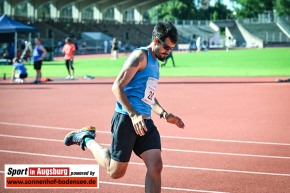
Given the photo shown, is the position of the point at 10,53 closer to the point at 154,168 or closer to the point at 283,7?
the point at 154,168

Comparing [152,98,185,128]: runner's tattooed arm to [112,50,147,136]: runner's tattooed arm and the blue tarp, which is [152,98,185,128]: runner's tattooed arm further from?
the blue tarp

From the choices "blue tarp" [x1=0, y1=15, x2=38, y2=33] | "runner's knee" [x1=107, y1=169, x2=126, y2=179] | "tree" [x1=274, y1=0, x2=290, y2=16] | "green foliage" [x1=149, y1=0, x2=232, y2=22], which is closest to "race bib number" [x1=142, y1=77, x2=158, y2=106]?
"runner's knee" [x1=107, y1=169, x2=126, y2=179]

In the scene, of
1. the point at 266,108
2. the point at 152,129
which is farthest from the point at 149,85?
the point at 266,108

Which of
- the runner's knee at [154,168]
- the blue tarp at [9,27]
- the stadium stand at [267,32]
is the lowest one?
the runner's knee at [154,168]

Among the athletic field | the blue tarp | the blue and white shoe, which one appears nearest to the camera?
the blue and white shoe

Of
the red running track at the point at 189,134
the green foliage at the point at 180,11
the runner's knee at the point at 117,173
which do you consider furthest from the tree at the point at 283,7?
the runner's knee at the point at 117,173

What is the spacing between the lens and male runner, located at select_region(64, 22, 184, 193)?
5.32 m

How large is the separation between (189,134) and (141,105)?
5417 millimetres

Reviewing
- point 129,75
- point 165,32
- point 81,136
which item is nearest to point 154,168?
point 129,75

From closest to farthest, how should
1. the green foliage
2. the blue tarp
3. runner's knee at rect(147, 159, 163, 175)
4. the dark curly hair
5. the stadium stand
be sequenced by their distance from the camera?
1. runner's knee at rect(147, 159, 163, 175)
2. the dark curly hair
3. the blue tarp
4. the stadium stand
5. the green foliage

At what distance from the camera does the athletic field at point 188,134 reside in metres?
→ 7.16

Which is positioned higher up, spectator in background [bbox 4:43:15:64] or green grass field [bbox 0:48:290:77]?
spectator in background [bbox 4:43:15:64]

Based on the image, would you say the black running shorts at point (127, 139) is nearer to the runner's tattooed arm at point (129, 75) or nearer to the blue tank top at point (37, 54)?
the runner's tattooed arm at point (129, 75)

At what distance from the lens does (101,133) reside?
11.1 meters
